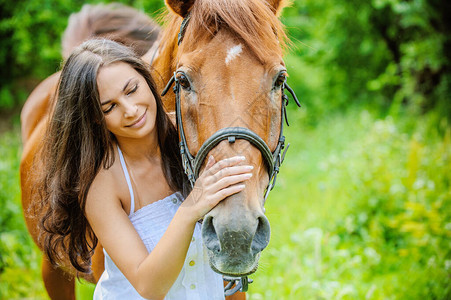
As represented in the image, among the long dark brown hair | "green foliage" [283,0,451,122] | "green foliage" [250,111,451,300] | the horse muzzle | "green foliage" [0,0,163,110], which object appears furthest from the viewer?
→ "green foliage" [0,0,163,110]

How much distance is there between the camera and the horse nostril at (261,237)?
1.31 m

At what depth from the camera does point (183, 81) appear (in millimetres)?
1562

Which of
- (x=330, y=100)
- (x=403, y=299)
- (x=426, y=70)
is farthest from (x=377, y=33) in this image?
(x=403, y=299)

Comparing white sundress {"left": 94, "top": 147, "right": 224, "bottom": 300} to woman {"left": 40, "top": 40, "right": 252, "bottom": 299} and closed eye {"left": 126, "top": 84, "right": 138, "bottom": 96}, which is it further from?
closed eye {"left": 126, "top": 84, "right": 138, "bottom": 96}

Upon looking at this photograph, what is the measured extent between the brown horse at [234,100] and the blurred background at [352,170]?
47 cm

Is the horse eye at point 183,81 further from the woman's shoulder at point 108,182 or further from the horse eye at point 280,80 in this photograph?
the woman's shoulder at point 108,182

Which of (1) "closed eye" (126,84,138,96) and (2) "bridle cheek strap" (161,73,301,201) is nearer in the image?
(2) "bridle cheek strap" (161,73,301,201)

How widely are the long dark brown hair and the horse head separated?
0.27 metres

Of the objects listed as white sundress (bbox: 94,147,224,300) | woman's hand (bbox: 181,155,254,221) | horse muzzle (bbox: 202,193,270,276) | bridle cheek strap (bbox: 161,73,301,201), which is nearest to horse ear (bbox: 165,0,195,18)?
bridle cheek strap (bbox: 161,73,301,201)

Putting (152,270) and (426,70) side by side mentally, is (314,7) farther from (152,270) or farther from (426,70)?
(152,270)

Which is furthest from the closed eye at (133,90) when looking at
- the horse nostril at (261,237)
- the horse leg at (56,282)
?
the horse leg at (56,282)

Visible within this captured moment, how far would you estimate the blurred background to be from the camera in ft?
11.1

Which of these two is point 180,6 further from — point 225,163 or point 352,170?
point 352,170

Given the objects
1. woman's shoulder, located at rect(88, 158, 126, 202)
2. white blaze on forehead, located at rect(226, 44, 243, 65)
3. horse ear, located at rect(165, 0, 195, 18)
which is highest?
horse ear, located at rect(165, 0, 195, 18)
